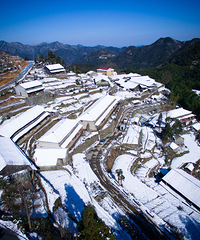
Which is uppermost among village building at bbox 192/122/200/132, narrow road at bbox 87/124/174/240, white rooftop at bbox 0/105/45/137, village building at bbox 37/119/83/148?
white rooftop at bbox 0/105/45/137

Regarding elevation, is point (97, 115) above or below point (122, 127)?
above

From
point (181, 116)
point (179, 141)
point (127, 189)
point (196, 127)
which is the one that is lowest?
point (127, 189)

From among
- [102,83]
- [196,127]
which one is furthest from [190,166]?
[102,83]

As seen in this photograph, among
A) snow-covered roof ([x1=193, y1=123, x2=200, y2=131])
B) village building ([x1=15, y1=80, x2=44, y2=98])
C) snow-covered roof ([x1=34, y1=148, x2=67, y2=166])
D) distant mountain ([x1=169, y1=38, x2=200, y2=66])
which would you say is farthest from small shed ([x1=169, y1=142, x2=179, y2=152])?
distant mountain ([x1=169, y1=38, x2=200, y2=66])

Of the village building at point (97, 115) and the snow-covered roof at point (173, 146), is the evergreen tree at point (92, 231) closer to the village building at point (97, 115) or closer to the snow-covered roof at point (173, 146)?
the village building at point (97, 115)

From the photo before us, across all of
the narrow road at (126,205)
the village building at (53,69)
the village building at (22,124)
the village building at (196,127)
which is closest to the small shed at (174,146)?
the village building at (196,127)

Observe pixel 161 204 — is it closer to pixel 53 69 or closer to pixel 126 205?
pixel 126 205

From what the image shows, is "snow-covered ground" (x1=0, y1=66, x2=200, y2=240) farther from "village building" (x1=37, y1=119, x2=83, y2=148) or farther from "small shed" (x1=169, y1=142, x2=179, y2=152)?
"small shed" (x1=169, y1=142, x2=179, y2=152)
